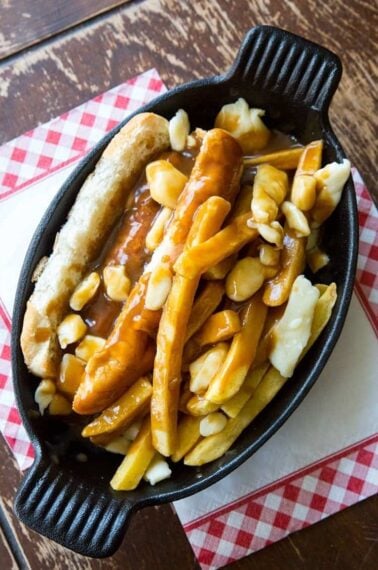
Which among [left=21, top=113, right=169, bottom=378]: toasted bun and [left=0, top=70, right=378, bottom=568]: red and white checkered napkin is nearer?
[left=21, top=113, right=169, bottom=378]: toasted bun

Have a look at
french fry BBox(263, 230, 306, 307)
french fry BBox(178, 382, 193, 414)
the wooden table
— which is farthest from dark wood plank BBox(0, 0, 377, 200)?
french fry BBox(178, 382, 193, 414)

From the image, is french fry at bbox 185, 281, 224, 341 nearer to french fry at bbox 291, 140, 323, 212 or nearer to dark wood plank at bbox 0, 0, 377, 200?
french fry at bbox 291, 140, 323, 212

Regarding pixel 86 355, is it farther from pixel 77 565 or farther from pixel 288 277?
pixel 77 565

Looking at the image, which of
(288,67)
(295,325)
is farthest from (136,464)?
(288,67)

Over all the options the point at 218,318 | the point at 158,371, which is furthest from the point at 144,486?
the point at 218,318

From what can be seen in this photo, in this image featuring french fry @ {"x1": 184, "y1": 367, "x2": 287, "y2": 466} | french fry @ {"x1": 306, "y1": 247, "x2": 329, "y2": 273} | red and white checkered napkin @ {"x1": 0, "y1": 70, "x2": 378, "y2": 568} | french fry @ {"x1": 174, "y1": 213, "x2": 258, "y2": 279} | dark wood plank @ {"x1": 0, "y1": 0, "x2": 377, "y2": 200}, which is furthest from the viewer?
dark wood plank @ {"x1": 0, "y1": 0, "x2": 377, "y2": 200}

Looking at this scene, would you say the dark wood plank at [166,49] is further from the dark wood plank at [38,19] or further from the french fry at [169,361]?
the french fry at [169,361]
